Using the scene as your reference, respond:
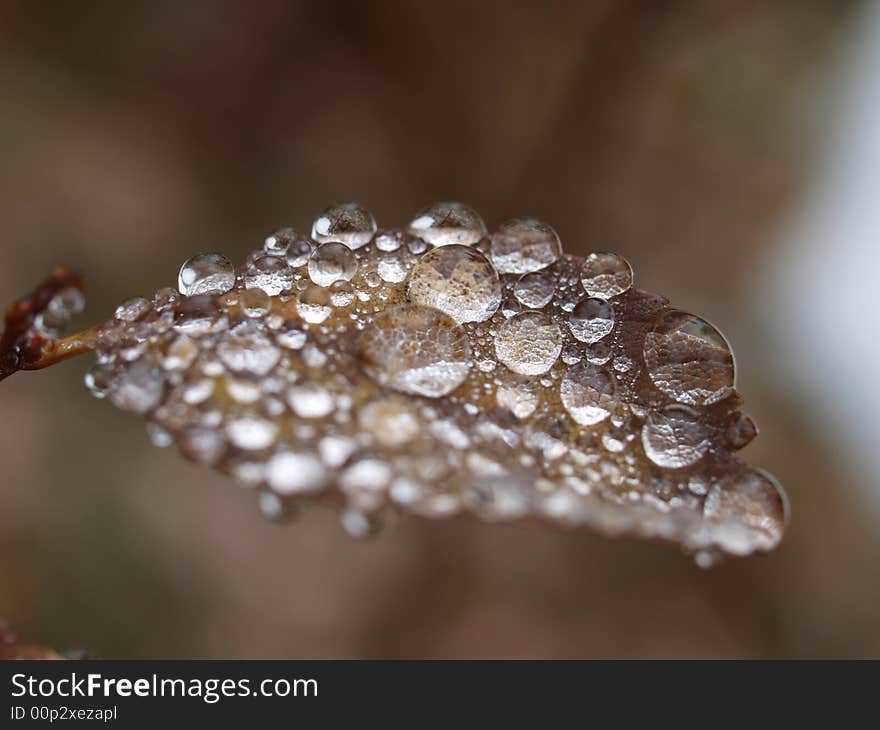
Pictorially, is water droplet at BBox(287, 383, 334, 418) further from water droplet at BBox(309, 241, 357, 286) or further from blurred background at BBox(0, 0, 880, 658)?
blurred background at BBox(0, 0, 880, 658)

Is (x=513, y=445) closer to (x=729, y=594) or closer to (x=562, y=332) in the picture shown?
(x=562, y=332)

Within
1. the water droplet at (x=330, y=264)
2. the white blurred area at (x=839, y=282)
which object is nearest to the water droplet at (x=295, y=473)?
the water droplet at (x=330, y=264)

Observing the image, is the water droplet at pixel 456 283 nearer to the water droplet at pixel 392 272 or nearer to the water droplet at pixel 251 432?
the water droplet at pixel 392 272

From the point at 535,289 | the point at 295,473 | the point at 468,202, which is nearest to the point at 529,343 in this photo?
the point at 535,289

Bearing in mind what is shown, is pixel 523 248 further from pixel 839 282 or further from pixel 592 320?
pixel 839 282

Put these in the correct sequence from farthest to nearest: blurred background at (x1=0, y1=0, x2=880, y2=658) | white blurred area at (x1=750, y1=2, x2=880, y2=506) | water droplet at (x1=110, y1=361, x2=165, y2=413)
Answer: white blurred area at (x1=750, y1=2, x2=880, y2=506)
blurred background at (x1=0, y1=0, x2=880, y2=658)
water droplet at (x1=110, y1=361, x2=165, y2=413)

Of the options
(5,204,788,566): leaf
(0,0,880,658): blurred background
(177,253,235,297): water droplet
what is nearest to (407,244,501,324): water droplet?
(5,204,788,566): leaf
